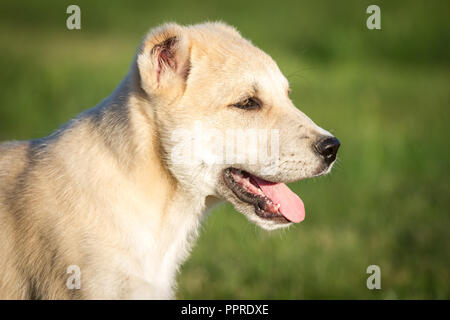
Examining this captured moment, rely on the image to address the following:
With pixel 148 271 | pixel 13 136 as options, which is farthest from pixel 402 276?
pixel 13 136

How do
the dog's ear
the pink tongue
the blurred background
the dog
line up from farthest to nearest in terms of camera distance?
the blurred background < the pink tongue < the dog's ear < the dog

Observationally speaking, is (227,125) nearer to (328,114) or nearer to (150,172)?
(150,172)

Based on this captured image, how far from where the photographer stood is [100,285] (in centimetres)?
343

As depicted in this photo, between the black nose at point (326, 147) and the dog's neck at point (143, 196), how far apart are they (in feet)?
2.68

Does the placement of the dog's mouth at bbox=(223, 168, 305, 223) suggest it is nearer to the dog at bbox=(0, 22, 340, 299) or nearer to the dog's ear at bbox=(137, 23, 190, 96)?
the dog at bbox=(0, 22, 340, 299)

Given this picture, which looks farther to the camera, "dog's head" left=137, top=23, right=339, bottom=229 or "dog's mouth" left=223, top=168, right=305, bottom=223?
"dog's mouth" left=223, top=168, right=305, bottom=223

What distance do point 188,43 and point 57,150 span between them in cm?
106

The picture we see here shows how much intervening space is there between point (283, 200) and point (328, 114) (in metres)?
8.06

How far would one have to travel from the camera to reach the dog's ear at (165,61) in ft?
12.3

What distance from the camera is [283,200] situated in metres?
4.18

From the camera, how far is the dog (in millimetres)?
3557

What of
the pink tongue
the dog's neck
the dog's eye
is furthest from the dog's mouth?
the dog's eye

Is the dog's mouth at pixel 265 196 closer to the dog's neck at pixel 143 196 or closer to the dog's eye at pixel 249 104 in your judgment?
the dog's neck at pixel 143 196

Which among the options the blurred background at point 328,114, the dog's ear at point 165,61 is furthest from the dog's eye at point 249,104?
the blurred background at point 328,114
